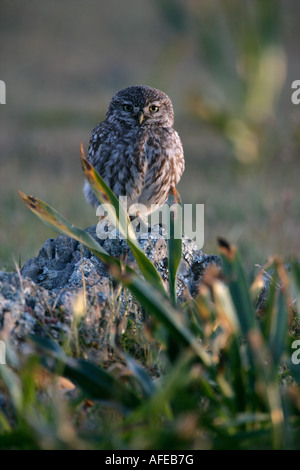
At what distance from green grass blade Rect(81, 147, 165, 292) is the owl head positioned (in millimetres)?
1421

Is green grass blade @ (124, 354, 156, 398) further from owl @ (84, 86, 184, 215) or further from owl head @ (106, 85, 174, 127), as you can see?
owl head @ (106, 85, 174, 127)

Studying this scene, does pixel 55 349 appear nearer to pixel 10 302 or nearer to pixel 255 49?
pixel 10 302

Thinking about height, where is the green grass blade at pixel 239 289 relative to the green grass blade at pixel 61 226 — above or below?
below

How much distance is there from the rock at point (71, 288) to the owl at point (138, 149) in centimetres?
65

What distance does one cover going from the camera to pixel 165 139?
169 inches

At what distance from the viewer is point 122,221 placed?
116 inches

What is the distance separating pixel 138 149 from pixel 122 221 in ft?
4.40

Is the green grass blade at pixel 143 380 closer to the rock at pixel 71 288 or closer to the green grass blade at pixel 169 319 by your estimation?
the green grass blade at pixel 169 319

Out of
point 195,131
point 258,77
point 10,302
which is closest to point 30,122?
point 195,131

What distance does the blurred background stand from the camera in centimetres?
612

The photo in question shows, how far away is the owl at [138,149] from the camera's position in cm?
419

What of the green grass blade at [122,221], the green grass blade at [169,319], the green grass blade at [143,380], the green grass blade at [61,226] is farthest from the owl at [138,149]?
the green grass blade at [143,380]

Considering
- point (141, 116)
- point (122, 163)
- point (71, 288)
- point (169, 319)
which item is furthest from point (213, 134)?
point (169, 319)

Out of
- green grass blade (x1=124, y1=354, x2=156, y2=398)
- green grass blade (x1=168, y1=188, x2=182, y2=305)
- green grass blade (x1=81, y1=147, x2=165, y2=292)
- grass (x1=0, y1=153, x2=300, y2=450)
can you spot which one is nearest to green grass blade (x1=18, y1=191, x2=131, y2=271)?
green grass blade (x1=81, y1=147, x2=165, y2=292)
